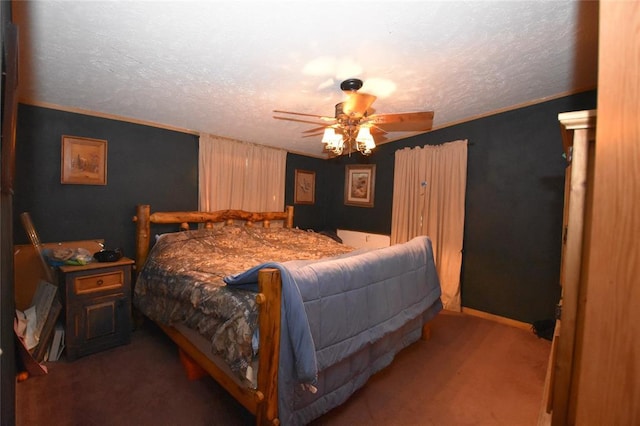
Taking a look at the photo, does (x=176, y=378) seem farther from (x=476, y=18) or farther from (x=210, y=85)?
(x=476, y=18)

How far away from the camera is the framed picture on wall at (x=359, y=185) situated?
186 inches

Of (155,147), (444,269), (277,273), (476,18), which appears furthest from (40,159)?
(444,269)

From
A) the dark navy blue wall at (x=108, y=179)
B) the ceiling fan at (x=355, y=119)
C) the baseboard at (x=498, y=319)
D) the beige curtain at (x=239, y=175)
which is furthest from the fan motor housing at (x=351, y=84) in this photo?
the baseboard at (x=498, y=319)

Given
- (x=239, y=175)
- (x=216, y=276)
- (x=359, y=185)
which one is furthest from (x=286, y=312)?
(x=359, y=185)

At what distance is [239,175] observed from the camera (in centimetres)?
384

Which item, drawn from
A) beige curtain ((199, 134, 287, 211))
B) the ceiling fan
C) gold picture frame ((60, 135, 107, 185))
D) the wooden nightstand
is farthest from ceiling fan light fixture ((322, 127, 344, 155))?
gold picture frame ((60, 135, 107, 185))

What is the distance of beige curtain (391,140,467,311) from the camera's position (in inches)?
145

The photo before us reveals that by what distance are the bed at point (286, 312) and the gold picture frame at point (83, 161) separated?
20.2 inches

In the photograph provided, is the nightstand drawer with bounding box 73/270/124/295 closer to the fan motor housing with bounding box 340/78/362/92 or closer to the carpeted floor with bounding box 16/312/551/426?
the carpeted floor with bounding box 16/312/551/426

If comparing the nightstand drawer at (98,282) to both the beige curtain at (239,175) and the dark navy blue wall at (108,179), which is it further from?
the beige curtain at (239,175)

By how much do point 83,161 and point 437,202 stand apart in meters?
4.17

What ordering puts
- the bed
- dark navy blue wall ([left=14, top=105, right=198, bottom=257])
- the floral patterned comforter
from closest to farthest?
the bed
the floral patterned comforter
dark navy blue wall ([left=14, top=105, right=198, bottom=257])

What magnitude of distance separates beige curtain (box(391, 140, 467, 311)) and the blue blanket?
166cm

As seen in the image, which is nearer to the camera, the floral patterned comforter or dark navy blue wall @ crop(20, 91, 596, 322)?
the floral patterned comforter
